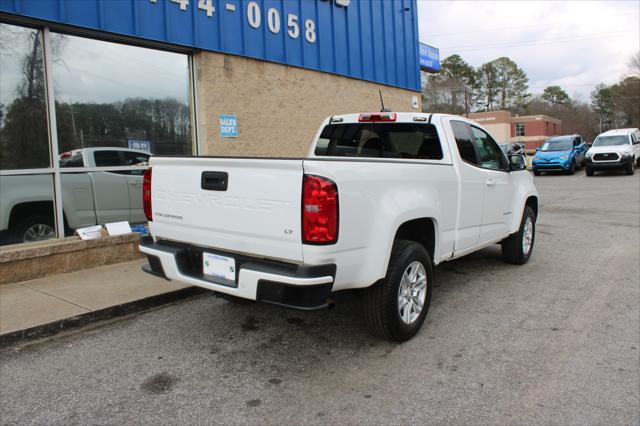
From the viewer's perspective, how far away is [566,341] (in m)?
4.13

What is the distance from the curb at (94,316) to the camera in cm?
427

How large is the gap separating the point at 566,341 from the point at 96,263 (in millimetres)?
5500

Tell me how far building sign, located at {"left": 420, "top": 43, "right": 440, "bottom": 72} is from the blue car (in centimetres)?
1055

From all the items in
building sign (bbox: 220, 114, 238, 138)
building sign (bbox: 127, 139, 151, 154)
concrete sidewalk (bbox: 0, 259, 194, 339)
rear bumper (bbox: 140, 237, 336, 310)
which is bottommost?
concrete sidewalk (bbox: 0, 259, 194, 339)

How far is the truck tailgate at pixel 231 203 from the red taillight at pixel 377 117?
A: 209 centimetres

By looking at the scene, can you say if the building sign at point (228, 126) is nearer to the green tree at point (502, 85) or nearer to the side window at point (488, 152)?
the side window at point (488, 152)

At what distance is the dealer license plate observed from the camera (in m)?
3.51

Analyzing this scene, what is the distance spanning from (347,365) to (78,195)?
458 cm

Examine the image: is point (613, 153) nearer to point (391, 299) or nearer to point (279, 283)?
point (391, 299)

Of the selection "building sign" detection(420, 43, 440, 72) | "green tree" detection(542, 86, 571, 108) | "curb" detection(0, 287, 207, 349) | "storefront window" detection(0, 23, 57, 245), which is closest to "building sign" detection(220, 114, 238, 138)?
"storefront window" detection(0, 23, 57, 245)

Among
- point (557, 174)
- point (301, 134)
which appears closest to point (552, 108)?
point (557, 174)

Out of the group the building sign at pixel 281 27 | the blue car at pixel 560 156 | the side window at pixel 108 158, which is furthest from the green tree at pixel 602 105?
the side window at pixel 108 158

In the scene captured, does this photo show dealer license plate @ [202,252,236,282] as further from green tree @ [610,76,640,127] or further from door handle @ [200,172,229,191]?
green tree @ [610,76,640,127]

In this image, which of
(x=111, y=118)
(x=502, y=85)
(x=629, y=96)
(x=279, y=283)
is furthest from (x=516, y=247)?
(x=502, y=85)
